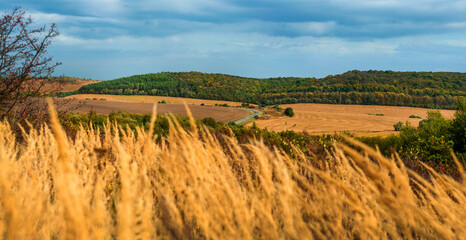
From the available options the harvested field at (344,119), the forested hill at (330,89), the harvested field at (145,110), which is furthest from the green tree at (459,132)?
the forested hill at (330,89)

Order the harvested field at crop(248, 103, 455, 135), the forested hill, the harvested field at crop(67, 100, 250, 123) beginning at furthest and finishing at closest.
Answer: the forested hill
the harvested field at crop(248, 103, 455, 135)
the harvested field at crop(67, 100, 250, 123)

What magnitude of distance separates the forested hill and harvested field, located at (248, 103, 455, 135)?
748cm

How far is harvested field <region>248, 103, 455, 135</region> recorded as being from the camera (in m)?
53.8

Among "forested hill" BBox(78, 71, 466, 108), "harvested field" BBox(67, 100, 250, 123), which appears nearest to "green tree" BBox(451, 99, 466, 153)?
"harvested field" BBox(67, 100, 250, 123)

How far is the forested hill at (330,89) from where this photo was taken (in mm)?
86000

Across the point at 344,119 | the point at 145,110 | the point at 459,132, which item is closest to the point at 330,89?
the point at 344,119

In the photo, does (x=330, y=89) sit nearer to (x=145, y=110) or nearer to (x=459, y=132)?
(x=145, y=110)

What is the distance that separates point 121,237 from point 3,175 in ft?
2.06

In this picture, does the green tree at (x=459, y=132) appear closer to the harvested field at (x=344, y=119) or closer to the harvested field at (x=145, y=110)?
the harvested field at (x=344, y=119)

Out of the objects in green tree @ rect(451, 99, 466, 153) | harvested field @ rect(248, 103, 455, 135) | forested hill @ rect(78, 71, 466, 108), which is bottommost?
harvested field @ rect(248, 103, 455, 135)

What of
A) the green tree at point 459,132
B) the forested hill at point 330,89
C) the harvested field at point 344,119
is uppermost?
the forested hill at point 330,89

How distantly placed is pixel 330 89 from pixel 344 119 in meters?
41.3

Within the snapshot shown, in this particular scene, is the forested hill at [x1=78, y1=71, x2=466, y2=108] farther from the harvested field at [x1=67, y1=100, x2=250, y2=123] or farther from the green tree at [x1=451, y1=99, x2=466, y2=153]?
the green tree at [x1=451, y1=99, x2=466, y2=153]

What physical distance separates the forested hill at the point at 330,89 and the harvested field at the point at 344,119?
748cm
